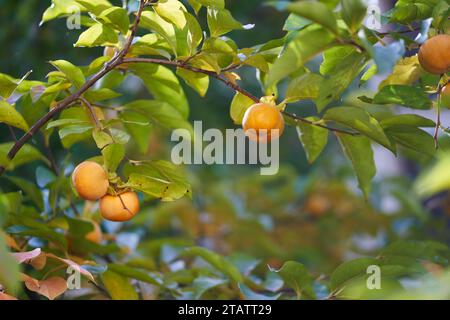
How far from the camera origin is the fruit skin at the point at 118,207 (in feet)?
2.35

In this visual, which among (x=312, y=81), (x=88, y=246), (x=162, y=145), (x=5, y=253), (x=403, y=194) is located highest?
(x=162, y=145)

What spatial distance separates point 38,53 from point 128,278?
3.57 feet

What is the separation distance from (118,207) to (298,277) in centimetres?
24

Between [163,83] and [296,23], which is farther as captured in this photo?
[163,83]

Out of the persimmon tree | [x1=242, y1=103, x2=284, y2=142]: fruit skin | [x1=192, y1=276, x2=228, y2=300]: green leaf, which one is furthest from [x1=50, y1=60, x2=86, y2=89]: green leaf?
[x1=192, y1=276, x2=228, y2=300]: green leaf

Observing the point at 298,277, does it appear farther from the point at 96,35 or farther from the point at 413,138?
the point at 96,35

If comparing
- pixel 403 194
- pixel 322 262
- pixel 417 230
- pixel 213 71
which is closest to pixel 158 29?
pixel 213 71

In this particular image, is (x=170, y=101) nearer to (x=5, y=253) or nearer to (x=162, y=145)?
(x=5, y=253)

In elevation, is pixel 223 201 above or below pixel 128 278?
above

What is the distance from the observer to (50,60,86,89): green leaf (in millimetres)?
741

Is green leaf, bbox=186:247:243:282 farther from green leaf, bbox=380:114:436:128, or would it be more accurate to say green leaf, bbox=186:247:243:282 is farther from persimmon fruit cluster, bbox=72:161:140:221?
green leaf, bbox=380:114:436:128

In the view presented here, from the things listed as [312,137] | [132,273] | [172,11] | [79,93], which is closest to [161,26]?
[172,11]

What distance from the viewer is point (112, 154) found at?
0.71 m

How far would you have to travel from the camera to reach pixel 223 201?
6.03 feet
